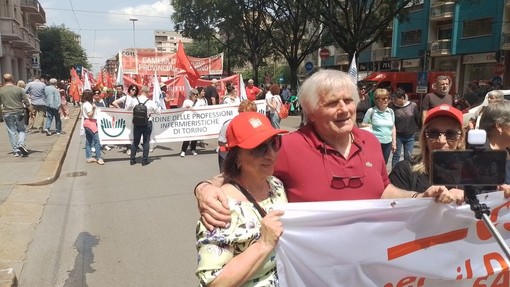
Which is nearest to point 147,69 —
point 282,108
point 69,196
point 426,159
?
point 282,108

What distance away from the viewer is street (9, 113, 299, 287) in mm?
4266

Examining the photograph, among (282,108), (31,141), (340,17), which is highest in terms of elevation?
(340,17)

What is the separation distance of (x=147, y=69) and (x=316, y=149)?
60.2ft

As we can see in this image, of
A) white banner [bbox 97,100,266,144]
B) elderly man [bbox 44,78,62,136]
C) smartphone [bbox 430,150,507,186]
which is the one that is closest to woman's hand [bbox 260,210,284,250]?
smartphone [bbox 430,150,507,186]

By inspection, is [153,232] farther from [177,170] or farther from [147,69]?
[147,69]

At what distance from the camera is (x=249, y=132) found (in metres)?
1.96

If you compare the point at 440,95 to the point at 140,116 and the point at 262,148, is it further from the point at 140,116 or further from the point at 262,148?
the point at 262,148

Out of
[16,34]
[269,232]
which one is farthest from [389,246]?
[16,34]

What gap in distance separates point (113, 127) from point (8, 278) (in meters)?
7.54

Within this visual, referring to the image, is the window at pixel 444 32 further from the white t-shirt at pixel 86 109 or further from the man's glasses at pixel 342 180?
the man's glasses at pixel 342 180

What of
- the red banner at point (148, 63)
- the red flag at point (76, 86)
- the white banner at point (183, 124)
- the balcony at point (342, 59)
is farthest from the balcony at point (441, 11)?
the white banner at point (183, 124)

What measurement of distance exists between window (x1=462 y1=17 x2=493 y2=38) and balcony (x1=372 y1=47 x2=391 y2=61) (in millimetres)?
11293

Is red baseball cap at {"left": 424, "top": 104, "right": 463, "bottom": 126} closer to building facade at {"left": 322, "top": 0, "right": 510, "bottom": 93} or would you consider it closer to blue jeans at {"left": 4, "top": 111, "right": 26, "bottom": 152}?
blue jeans at {"left": 4, "top": 111, "right": 26, "bottom": 152}

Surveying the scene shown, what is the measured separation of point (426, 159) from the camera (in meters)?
2.68
